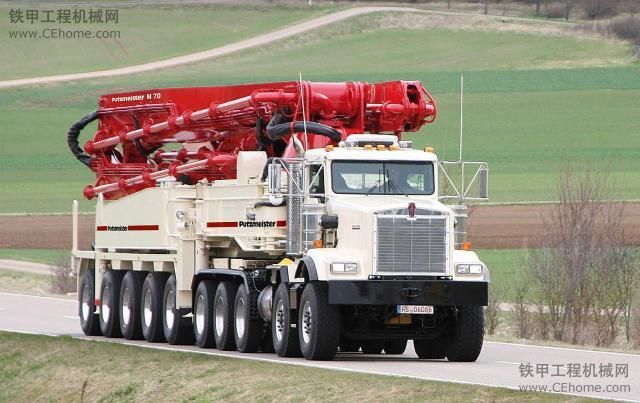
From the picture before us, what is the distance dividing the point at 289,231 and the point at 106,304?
7.47m

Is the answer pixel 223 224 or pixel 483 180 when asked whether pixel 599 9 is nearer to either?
pixel 223 224

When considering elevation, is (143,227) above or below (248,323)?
above

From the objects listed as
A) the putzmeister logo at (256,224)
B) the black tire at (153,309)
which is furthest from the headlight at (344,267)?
the black tire at (153,309)

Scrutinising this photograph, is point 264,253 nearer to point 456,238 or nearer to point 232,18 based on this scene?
point 456,238

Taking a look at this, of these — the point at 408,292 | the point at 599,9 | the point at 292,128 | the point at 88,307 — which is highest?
the point at 599,9

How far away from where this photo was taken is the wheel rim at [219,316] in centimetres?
2667

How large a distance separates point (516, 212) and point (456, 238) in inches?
1410

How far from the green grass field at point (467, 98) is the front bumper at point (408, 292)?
126 ft

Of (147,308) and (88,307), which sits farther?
(88,307)

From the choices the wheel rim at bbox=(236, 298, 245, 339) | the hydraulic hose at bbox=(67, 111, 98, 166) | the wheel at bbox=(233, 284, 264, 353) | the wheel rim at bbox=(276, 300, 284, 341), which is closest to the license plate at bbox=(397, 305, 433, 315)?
the wheel rim at bbox=(276, 300, 284, 341)

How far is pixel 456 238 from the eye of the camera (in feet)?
Result: 80.4

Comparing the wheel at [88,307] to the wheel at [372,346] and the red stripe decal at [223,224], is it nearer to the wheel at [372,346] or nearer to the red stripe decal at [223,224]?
the red stripe decal at [223,224]

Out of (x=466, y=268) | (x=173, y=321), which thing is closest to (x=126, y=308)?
(x=173, y=321)

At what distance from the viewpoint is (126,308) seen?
1198 inches
